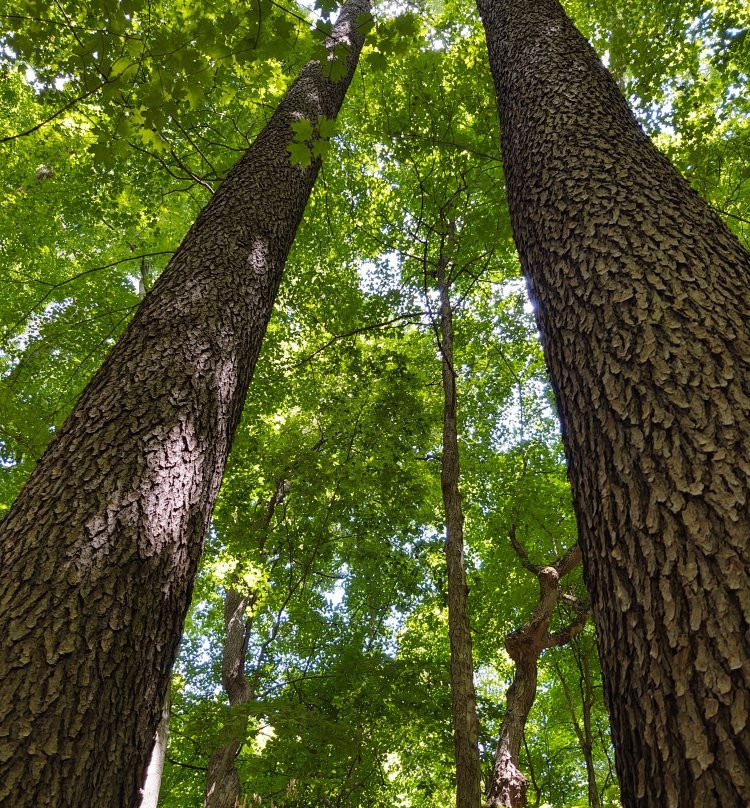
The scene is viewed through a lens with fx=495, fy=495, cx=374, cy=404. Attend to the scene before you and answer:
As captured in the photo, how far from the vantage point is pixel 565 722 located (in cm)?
1180

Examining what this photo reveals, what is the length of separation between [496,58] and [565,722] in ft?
44.5

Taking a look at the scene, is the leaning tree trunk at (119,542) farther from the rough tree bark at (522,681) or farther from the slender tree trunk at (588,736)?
the slender tree trunk at (588,736)

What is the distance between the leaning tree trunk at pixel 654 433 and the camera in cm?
96

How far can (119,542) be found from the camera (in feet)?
5.84

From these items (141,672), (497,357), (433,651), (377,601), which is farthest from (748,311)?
(433,651)

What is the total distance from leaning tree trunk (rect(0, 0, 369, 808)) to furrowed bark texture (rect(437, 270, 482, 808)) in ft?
9.67

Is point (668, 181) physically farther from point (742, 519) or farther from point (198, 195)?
point (198, 195)

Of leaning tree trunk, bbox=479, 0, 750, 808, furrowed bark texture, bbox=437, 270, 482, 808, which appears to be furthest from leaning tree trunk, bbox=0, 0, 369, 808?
furrowed bark texture, bbox=437, 270, 482, 808

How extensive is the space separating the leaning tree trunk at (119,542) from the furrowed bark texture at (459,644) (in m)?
2.95

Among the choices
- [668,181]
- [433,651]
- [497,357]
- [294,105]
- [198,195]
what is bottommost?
[668,181]

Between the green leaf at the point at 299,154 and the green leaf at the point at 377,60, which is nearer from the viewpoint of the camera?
the green leaf at the point at 299,154

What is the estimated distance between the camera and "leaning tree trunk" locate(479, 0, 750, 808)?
37.8 inches

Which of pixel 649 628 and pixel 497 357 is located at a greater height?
pixel 497 357

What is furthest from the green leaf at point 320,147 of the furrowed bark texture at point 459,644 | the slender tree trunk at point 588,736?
the slender tree trunk at point 588,736
